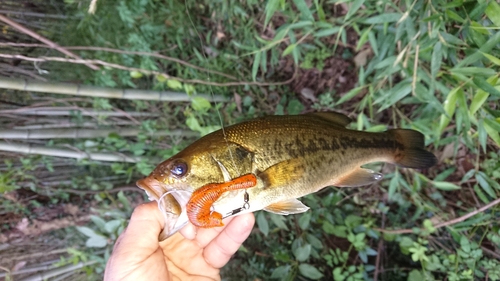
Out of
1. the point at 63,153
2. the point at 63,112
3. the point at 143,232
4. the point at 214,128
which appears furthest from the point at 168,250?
the point at 63,112

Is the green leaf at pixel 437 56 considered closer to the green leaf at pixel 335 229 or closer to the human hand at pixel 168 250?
the human hand at pixel 168 250

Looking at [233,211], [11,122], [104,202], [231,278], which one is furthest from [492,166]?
[11,122]

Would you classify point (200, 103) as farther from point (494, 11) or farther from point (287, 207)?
point (494, 11)

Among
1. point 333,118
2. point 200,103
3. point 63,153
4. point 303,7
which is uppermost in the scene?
point 303,7

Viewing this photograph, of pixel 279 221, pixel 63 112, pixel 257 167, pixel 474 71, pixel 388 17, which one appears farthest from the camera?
pixel 63 112

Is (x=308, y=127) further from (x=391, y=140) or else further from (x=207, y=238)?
(x=207, y=238)

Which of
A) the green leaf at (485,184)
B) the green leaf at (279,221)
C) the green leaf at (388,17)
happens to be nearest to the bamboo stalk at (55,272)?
the green leaf at (279,221)
